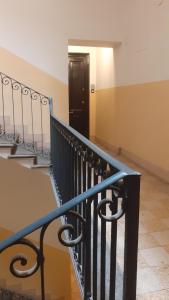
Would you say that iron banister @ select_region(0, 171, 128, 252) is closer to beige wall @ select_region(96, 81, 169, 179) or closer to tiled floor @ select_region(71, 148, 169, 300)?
tiled floor @ select_region(71, 148, 169, 300)

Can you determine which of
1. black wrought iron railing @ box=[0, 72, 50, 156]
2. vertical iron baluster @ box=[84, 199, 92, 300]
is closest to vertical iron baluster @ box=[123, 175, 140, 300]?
vertical iron baluster @ box=[84, 199, 92, 300]

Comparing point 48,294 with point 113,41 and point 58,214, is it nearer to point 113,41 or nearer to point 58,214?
point 58,214

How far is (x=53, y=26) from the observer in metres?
4.93

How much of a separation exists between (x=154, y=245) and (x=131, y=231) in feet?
4.72

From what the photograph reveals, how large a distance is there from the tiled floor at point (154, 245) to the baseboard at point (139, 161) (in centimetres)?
29

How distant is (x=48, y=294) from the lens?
14.3ft

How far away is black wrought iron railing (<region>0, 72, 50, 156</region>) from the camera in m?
4.83

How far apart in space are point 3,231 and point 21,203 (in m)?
0.59

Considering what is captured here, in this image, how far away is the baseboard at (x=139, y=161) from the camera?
3.98 meters

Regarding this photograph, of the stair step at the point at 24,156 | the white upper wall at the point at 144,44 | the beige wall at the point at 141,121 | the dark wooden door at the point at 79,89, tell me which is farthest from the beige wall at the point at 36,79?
the dark wooden door at the point at 79,89

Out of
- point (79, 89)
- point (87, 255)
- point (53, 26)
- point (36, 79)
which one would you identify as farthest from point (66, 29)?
point (87, 255)

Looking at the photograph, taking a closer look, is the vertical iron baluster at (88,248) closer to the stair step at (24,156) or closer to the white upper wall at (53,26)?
the stair step at (24,156)

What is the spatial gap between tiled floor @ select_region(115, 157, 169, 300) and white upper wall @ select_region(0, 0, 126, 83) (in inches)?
114

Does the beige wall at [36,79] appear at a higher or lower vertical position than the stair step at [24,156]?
higher
